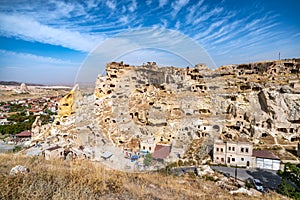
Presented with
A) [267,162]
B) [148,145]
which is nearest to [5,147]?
[148,145]

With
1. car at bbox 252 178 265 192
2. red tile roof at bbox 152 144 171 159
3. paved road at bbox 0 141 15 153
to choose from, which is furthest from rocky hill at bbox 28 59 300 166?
paved road at bbox 0 141 15 153

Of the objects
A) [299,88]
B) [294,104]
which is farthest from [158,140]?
[299,88]

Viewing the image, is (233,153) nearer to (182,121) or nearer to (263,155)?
(263,155)

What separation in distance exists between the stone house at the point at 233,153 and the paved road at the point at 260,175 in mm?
439

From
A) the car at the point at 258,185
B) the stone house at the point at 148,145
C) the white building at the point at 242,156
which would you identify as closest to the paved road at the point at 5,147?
the stone house at the point at 148,145

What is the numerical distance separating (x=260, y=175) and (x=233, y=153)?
1.60 metres

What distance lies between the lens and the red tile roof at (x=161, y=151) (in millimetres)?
9478

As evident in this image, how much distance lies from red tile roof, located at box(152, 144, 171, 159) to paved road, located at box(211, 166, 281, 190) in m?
2.74

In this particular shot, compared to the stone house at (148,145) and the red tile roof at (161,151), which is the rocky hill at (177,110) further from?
the red tile roof at (161,151)

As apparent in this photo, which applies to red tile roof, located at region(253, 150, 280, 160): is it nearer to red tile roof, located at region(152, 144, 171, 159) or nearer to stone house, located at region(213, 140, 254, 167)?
stone house, located at region(213, 140, 254, 167)

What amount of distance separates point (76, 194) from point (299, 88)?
15811mm

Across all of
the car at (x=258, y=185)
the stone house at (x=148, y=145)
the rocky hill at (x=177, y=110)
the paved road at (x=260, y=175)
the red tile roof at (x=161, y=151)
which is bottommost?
the paved road at (x=260, y=175)

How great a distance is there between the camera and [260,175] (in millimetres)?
8875

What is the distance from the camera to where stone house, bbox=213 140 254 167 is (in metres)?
9.83
